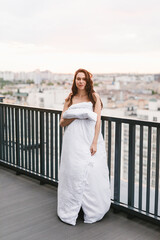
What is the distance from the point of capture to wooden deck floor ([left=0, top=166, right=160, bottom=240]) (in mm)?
2352

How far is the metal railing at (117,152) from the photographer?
2508 mm

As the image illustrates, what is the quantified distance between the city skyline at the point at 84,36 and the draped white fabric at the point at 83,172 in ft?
17.8

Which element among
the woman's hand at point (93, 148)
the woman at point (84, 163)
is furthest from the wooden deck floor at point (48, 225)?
the woman's hand at point (93, 148)

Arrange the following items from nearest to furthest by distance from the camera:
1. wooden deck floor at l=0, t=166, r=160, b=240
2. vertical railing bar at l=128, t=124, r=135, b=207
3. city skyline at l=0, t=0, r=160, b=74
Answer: wooden deck floor at l=0, t=166, r=160, b=240 < vertical railing bar at l=128, t=124, r=135, b=207 < city skyline at l=0, t=0, r=160, b=74

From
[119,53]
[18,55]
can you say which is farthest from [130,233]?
[119,53]

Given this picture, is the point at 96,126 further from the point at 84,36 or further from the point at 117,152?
the point at 84,36

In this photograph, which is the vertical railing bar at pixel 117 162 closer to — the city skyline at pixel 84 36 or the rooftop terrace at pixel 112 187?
the rooftop terrace at pixel 112 187

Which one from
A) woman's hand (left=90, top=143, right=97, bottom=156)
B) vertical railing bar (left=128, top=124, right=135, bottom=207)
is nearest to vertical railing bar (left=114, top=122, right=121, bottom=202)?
vertical railing bar (left=128, top=124, right=135, bottom=207)

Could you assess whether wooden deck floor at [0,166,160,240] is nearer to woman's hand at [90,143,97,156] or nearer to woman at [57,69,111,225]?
woman at [57,69,111,225]

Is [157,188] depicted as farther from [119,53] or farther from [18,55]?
[119,53]

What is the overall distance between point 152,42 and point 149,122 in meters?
10.2

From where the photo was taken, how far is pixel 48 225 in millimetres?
2549

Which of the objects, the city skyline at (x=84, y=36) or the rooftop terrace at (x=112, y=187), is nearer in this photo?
the rooftop terrace at (x=112, y=187)

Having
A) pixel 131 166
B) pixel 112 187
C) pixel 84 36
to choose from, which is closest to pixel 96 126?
pixel 131 166
